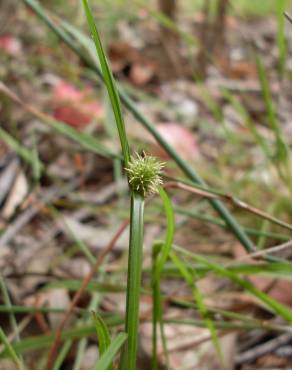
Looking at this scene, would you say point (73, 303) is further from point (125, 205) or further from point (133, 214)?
point (125, 205)

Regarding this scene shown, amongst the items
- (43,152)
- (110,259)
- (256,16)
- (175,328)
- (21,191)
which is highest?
(256,16)

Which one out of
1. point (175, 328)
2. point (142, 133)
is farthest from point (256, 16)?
point (175, 328)

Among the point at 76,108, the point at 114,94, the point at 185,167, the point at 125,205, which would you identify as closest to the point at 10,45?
the point at 76,108

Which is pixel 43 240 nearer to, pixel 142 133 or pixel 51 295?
pixel 51 295

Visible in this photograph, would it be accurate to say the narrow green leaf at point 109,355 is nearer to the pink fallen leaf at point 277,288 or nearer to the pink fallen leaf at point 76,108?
the pink fallen leaf at point 277,288

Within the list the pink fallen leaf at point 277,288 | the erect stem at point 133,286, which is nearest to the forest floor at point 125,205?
the pink fallen leaf at point 277,288

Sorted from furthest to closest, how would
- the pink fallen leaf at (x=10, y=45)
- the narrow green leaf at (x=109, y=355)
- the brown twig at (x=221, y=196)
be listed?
the pink fallen leaf at (x=10, y=45) < the brown twig at (x=221, y=196) < the narrow green leaf at (x=109, y=355)

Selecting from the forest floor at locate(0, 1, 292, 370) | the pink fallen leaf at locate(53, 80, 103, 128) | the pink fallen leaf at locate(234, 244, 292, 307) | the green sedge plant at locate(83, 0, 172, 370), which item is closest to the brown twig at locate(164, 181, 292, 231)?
the forest floor at locate(0, 1, 292, 370)
